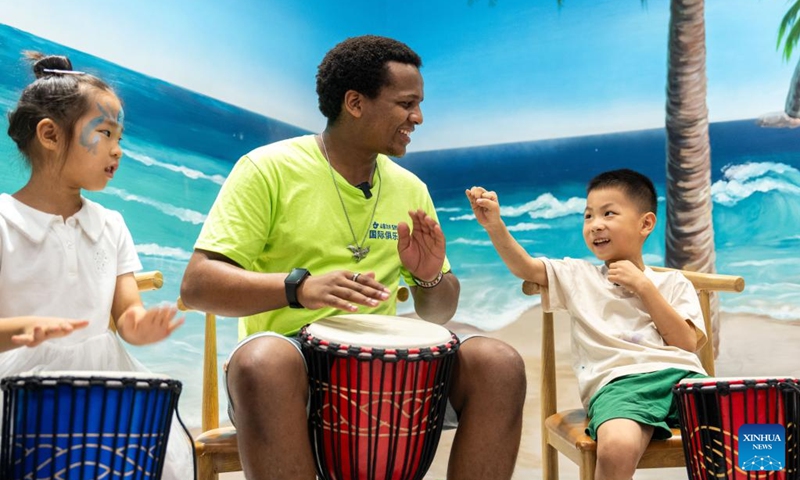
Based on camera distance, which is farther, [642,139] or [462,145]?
[462,145]

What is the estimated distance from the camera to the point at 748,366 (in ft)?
14.2

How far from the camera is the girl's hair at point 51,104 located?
209cm

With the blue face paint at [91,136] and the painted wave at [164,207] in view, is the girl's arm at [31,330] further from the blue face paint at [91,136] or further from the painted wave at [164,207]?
the painted wave at [164,207]

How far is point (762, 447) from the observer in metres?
2.01

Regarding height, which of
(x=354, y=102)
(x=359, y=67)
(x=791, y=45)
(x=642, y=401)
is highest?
(x=791, y=45)

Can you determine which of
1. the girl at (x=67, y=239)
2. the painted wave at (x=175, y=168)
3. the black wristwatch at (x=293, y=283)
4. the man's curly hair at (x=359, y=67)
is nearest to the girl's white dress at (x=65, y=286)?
the girl at (x=67, y=239)

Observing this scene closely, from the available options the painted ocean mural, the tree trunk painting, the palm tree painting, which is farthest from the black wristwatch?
the palm tree painting

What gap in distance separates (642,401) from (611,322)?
1.09 feet

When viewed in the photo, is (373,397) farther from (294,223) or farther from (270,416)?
(294,223)

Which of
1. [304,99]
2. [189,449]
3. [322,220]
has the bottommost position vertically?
[189,449]

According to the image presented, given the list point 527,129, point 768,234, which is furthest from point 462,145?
point 768,234

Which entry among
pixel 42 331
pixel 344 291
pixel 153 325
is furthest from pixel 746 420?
→ pixel 42 331

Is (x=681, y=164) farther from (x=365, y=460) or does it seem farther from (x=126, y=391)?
(x=126, y=391)

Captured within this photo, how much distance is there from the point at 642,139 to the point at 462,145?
1117mm
